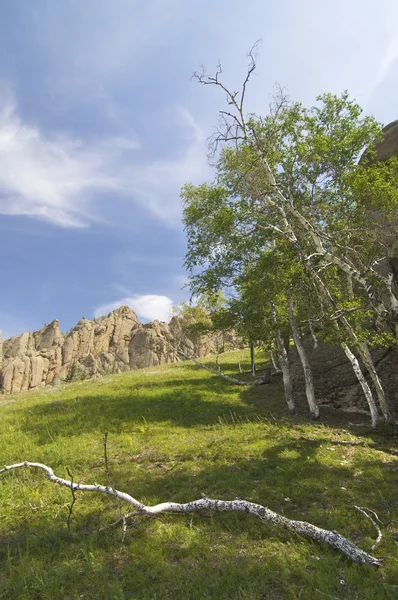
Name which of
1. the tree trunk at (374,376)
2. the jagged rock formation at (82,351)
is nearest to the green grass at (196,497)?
the tree trunk at (374,376)

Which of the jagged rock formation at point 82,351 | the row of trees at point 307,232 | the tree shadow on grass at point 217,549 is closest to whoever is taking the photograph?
the tree shadow on grass at point 217,549

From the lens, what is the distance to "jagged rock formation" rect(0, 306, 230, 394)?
160 metres

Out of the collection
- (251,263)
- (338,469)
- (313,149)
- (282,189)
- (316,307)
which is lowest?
(338,469)

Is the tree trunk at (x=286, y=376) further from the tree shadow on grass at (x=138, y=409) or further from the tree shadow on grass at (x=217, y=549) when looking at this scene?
the tree shadow on grass at (x=217, y=549)

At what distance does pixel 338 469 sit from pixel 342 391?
32.3 ft

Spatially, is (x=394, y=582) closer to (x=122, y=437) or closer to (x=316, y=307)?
(x=122, y=437)

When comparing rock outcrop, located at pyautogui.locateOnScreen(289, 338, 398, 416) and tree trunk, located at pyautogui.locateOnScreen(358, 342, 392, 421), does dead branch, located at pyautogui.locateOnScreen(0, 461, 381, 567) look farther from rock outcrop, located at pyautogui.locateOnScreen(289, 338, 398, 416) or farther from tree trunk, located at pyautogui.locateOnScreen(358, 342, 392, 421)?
rock outcrop, located at pyautogui.locateOnScreen(289, 338, 398, 416)

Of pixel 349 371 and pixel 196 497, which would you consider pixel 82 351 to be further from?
pixel 196 497

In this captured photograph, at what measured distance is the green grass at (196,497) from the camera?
20.2 feet

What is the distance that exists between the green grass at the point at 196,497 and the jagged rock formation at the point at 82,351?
13119cm

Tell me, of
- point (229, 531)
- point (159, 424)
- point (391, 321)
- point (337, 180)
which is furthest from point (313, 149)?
point (229, 531)

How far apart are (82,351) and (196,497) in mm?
188653

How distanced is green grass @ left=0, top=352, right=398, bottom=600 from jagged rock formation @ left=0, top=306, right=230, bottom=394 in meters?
131

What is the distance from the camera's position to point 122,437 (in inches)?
594
